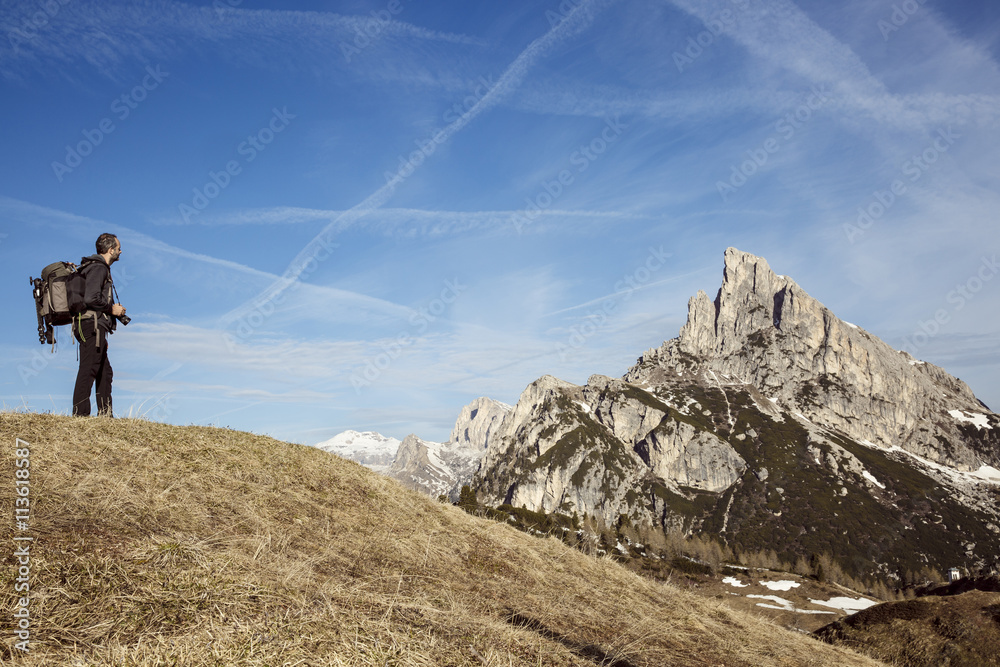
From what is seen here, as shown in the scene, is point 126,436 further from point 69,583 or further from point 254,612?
point 254,612

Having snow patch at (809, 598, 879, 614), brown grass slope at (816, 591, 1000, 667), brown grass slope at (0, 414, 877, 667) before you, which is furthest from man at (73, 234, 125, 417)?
snow patch at (809, 598, 879, 614)

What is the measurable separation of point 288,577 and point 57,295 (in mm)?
8905

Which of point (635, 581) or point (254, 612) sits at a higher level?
point (254, 612)

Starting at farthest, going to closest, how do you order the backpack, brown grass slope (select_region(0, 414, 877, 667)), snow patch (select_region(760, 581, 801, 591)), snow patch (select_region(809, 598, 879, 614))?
snow patch (select_region(760, 581, 801, 591))
snow patch (select_region(809, 598, 879, 614))
the backpack
brown grass slope (select_region(0, 414, 877, 667))

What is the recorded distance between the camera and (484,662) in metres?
5.89

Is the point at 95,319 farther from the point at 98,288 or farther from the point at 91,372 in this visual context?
the point at 91,372

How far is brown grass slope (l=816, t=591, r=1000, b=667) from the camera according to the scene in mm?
14477

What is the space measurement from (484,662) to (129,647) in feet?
11.3

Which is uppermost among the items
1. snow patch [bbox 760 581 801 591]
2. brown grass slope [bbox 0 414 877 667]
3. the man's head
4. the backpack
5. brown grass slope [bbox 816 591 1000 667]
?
the man's head

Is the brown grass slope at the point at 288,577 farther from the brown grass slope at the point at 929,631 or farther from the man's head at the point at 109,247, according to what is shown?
the brown grass slope at the point at 929,631

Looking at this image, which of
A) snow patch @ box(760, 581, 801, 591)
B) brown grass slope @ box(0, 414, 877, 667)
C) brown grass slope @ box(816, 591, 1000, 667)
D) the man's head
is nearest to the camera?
brown grass slope @ box(0, 414, 877, 667)

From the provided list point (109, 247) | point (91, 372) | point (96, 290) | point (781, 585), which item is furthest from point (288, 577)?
point (781, 585)

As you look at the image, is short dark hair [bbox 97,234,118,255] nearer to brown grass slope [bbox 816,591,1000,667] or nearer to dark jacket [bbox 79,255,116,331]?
dark jacket [bbox 79,255,116,331]

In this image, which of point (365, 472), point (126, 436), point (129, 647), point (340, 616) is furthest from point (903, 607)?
point (126, 436)
